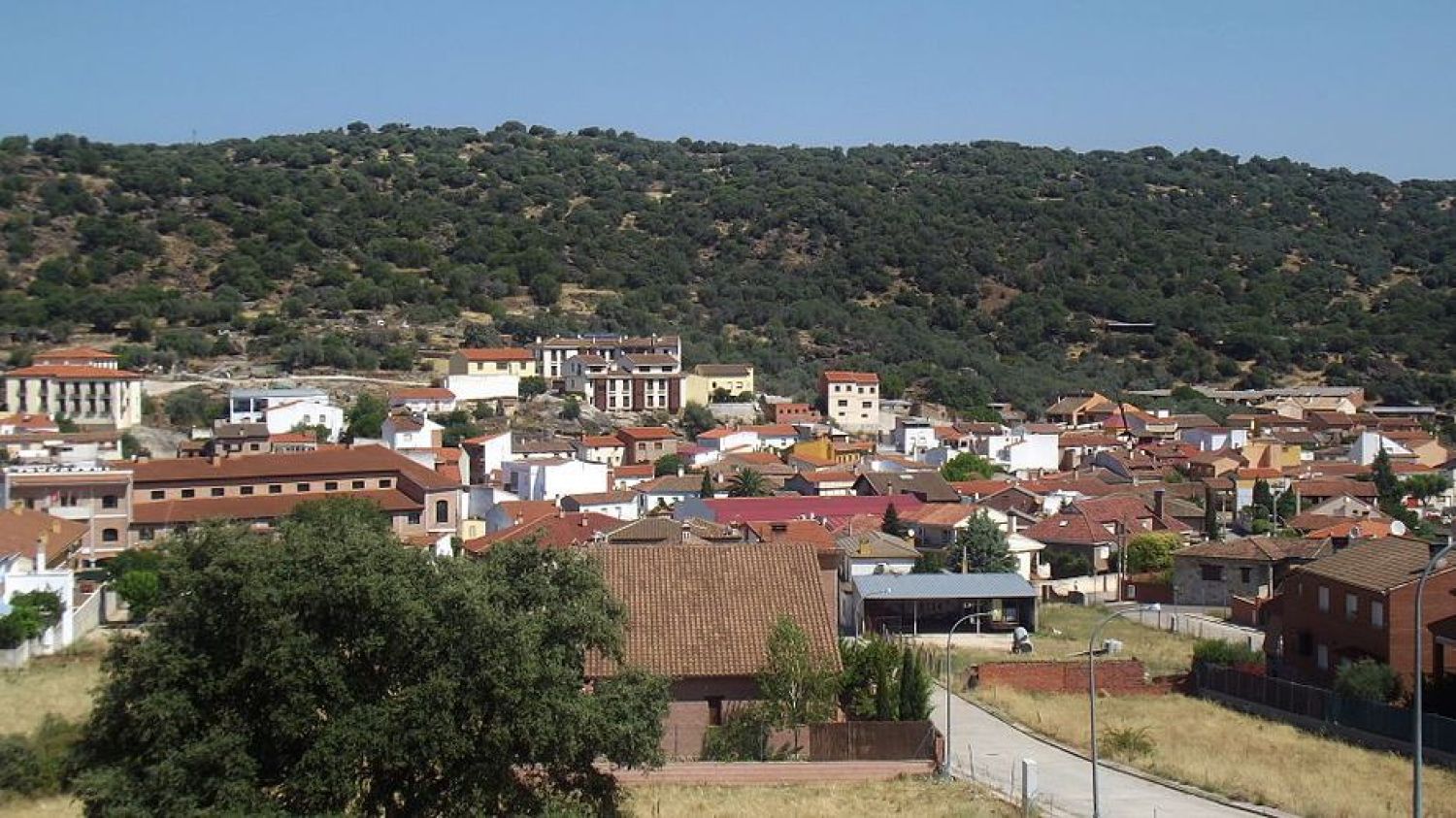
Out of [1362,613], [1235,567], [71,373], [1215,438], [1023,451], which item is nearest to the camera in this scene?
[1362,613]

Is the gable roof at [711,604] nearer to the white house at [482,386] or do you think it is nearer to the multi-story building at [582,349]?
the white house at [482,386]

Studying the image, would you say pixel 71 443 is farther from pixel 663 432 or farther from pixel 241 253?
pixel 241 253

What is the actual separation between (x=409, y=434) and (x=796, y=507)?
23.0 m

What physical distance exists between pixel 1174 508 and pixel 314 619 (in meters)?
50.4

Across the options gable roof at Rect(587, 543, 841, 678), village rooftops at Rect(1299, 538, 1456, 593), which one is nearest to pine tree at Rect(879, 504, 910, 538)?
village rooftops at Rect(1299, 538, 1456, 593)

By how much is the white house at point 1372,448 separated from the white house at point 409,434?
4717cm

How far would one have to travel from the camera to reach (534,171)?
177 meters

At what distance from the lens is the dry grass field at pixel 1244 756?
72.8 feet

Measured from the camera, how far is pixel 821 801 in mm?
21750

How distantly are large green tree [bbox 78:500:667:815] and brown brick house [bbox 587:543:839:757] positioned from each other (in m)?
6.55

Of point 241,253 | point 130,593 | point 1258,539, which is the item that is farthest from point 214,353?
point 1258,539

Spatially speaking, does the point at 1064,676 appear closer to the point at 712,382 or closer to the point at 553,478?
the point at 553,478

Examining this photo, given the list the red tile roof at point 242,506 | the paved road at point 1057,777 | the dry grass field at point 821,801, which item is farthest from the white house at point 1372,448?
the dry grass field at point 821,801

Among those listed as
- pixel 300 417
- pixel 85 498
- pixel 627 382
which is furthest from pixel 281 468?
pixel 627 382
